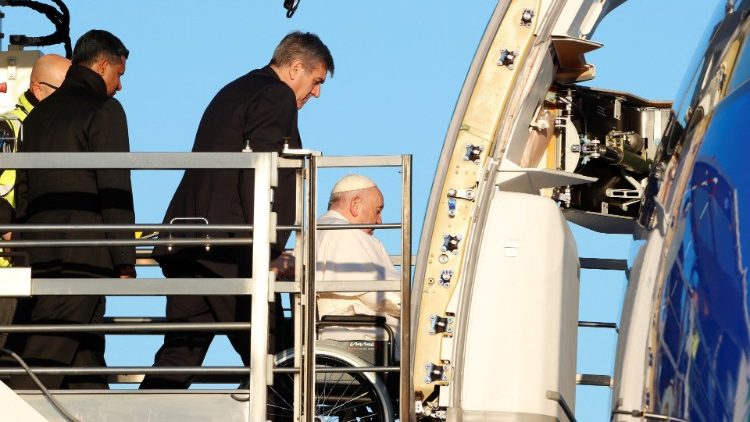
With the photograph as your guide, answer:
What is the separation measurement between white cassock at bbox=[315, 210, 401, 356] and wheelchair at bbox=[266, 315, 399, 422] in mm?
339

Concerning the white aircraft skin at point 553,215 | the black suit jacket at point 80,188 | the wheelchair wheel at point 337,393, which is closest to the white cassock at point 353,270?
the wheelchair wheel at point 337,393

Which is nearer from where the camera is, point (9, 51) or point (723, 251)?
point (723, 251)

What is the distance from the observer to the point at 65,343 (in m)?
6.96

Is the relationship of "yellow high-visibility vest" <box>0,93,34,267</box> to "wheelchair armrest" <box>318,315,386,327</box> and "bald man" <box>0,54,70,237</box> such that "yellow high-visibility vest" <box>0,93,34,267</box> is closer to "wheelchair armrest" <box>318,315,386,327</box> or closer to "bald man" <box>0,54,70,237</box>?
"bald man" <box>0,54,70,237</box>

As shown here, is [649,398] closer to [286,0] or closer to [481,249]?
[481,249]

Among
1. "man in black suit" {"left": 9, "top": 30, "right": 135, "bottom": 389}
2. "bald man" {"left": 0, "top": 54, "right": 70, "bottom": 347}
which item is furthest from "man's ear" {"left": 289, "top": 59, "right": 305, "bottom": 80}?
"bald man" {"left": 0, "top": 54, "right": 70, "bottom": 347}

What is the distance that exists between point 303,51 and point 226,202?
3.16ft

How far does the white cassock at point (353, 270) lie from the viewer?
27.0ft

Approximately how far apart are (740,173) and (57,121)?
3.77m

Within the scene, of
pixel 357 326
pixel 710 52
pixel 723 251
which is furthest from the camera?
pixel 357 326

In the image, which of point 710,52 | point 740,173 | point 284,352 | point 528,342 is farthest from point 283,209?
point 740,173

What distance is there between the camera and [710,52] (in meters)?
5.30

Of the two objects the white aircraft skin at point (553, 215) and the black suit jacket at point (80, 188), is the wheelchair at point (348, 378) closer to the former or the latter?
the white aircraft skin at point (553, 215)

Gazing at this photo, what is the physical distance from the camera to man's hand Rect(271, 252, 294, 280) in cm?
770
